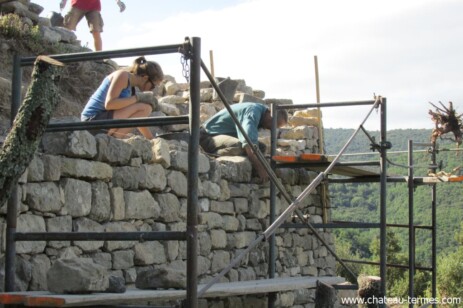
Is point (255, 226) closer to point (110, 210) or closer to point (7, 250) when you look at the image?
point (110, 210)

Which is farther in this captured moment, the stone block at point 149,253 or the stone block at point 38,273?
the stone block at point 149,253

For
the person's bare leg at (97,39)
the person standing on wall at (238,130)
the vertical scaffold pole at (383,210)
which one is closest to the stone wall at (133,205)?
the person standing on wall at (238,130)

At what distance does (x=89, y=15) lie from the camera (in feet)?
31.1

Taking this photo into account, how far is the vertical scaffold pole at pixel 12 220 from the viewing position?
4090 millimetres

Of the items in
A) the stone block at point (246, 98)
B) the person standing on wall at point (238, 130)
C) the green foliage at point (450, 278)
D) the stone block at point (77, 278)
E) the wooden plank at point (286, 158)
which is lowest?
the green foliage at point (450, 278)

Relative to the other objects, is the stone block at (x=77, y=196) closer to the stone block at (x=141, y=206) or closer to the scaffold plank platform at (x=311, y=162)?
the stone block at (x=141, y=206)

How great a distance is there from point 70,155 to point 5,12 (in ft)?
14.6

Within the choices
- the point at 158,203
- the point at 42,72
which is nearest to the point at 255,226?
the point at 158,203

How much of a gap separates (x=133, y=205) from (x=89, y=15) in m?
4.49

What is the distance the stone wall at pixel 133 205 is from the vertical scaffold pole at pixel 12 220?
165 millimetres

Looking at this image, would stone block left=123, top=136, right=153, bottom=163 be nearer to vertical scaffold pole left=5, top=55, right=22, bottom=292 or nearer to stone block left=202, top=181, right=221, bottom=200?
stone block left=202, top=181, right=221, bottom=200

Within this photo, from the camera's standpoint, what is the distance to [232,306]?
641 cm

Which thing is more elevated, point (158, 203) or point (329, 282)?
point (158, 203)

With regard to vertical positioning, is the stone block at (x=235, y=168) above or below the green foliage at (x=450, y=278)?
above
